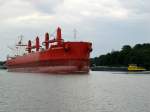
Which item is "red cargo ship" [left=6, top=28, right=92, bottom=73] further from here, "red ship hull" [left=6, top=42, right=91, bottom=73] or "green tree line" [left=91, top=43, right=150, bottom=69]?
"green tree line" [left=91, top=43, right=150, bottom=69]

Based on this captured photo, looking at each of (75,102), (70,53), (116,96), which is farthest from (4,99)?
(70,53)

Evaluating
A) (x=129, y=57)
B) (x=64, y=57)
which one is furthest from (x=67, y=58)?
(x=129, y=57)

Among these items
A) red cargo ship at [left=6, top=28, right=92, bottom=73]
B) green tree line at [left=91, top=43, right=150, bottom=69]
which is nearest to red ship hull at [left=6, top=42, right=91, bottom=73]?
red cargo ship at [left=6, top=28, right=92, bottom=73]

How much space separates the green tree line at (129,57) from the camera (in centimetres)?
15350

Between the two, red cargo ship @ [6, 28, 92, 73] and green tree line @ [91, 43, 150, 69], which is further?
green tree line @ [91, 43, 150, 69]

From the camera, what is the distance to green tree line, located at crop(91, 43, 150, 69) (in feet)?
504

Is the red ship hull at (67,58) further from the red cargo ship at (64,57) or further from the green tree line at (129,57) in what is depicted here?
the green tree line at (129,57)

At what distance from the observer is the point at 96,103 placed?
31625 mm

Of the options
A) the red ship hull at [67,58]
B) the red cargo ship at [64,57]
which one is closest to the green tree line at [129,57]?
the red cargo ship at [64,57]

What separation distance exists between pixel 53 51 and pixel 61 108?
61829 mm

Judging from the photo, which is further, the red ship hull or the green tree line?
the green tree line

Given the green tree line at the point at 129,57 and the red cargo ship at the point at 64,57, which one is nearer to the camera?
the red cargo ship at the point at 64,57

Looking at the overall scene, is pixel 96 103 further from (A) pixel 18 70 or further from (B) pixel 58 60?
(A) pixel 18 70

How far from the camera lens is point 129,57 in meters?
164
